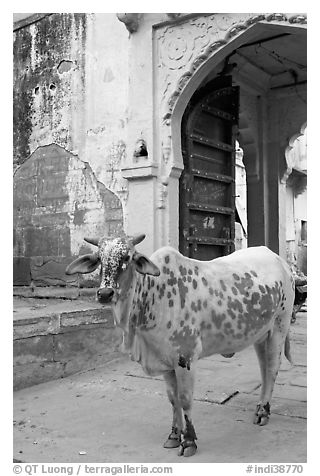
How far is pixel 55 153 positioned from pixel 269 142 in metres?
4.41

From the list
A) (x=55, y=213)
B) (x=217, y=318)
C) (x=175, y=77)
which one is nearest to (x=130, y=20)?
(x=175, y=77)

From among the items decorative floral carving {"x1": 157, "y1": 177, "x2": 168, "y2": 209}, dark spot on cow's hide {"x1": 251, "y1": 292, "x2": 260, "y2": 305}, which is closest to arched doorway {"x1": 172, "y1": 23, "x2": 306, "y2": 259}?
decorative floral carving {"x1": 157, "y1": 177, "x2": 168, "y2": 209}

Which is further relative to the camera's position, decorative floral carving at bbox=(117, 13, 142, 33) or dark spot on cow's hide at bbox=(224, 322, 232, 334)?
decorative floral carving at bbox=(117, 13, 142, 33)

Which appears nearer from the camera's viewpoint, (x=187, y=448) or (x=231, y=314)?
(x=187, y=448)

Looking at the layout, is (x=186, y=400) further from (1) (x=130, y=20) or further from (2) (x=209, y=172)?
(1) (x=130, y=20)

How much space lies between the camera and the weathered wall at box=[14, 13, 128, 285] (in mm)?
6082

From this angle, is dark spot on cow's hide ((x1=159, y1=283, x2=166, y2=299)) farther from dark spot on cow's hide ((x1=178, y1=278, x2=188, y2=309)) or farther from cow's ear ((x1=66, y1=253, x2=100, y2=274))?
cow's ear ((x1=66, y1=253, x2=100, y2=274))

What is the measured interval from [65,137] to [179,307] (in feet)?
13.6

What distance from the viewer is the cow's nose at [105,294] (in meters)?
2.62

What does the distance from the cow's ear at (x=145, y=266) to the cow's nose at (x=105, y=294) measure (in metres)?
Result: 0.24

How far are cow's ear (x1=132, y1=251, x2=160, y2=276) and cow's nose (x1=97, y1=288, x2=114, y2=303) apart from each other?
24 cm

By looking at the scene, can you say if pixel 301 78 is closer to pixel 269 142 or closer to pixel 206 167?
pixel 269 142

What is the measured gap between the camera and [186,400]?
291 centimetres
